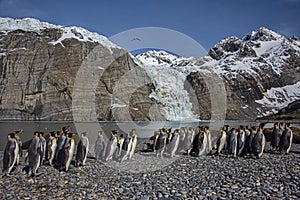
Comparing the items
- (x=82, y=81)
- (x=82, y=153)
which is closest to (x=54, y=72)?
(x=82, y=81)

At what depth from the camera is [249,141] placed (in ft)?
Result: 44.4

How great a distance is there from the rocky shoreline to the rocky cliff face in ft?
189

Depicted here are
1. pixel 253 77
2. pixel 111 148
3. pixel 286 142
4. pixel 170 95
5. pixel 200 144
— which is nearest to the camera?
pixel 111 148

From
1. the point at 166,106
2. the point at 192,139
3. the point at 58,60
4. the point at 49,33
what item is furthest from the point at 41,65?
the point at 192,139

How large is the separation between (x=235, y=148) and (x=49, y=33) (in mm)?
73350

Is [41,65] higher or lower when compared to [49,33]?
lower

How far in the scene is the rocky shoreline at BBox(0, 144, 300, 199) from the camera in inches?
293

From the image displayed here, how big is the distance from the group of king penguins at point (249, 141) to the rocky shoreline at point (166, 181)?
1.40 meters

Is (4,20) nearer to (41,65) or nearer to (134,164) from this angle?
(41,65)

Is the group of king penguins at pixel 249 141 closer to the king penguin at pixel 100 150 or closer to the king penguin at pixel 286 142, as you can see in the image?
the king penguin at pixel 286 142

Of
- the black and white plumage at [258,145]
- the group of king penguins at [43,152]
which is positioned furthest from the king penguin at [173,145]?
the group of king penguins at [43,152]

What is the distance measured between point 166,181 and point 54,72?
66.7 m

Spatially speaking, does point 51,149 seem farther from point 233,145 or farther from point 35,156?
point 233,145

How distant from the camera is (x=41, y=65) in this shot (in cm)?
7256
